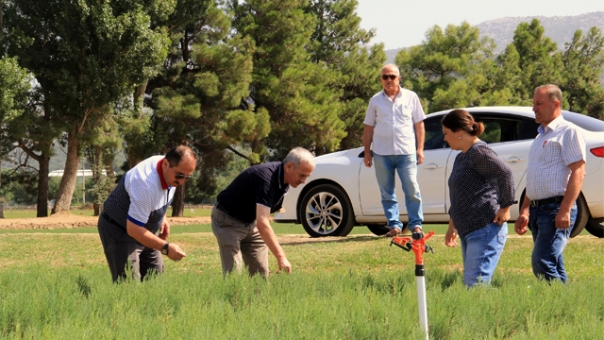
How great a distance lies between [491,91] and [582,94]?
9.70 metres

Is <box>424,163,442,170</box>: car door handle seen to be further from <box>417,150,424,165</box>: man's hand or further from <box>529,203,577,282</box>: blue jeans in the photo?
<box>529,203,577,282</box>: blue jeans

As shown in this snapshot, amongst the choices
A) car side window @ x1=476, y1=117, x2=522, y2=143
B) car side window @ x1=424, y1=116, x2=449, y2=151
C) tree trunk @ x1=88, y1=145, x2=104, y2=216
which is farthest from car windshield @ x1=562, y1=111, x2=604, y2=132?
tree trunk @ x1=88, y1=145, x2=104, y2=216

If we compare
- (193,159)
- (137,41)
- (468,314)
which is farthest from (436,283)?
(137,41)

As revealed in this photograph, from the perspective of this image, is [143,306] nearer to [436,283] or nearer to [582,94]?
[436,283]

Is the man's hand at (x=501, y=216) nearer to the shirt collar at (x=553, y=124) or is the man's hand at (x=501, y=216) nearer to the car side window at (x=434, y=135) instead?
the shirt collar at (x=553, y=124)

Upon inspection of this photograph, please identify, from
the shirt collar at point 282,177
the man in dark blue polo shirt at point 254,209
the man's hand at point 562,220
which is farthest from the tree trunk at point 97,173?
→ the man's hand at point 562,220

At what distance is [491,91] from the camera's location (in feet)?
198

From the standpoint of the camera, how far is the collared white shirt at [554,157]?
20.8ft

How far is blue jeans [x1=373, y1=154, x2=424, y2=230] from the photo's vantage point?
10.3 metres

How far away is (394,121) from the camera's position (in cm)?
1038

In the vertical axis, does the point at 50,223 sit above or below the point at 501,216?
below

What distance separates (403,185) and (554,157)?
157 inches

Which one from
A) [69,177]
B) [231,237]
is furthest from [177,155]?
[69,177]

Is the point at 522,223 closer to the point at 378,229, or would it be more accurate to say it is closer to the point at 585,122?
the point at 585,122
